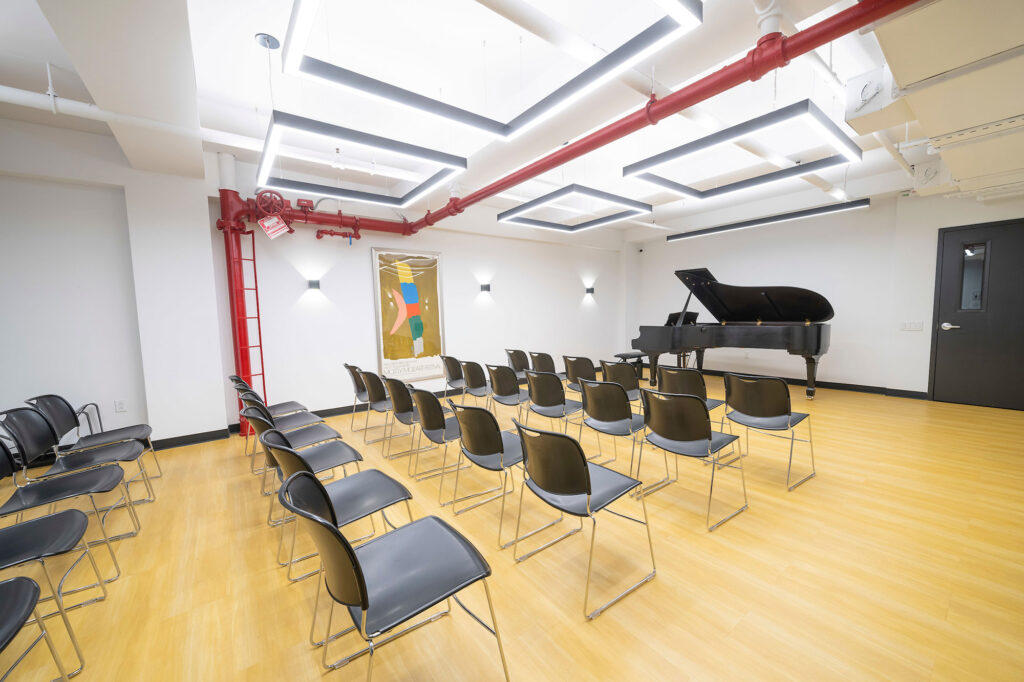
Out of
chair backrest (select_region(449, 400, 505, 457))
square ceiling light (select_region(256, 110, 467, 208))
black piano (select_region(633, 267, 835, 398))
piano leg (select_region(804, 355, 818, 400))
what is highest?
square ceiling light (select_region(256, 110, 467, 208))

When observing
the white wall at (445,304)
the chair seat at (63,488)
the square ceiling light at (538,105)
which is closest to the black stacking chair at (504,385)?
the square ceiling light at (538,105)

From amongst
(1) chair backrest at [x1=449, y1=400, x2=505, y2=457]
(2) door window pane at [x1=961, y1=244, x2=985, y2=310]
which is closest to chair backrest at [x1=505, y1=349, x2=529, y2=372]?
(1) chair backrest at [x1=449, y1=400, x2=505, y2=457]

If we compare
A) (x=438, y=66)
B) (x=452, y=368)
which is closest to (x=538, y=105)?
(x=438, y=66)

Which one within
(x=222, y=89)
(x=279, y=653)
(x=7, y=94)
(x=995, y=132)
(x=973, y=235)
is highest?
(x=222, y=89)

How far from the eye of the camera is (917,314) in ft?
19.3

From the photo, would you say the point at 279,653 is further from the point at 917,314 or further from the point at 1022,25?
the point at 917,314

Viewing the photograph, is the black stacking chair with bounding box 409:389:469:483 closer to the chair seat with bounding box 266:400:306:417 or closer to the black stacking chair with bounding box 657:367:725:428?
the chair seat with bounding box 266:400:306:417

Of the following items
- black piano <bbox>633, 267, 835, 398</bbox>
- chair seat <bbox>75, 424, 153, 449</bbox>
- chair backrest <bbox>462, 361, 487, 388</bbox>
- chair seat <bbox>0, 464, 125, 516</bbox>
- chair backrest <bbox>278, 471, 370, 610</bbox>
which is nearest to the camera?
chair backrest <bbox>278, 471, 370, 610</bbox>

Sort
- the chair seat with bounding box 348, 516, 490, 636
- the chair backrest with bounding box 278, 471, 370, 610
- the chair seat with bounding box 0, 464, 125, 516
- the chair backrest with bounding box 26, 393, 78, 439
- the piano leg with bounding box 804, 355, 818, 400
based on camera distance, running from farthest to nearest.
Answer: the piano leg with bounding box 804, 355, 818, 400
the chair backrest with bounding box 26, 393, 78, 439
the chair seat with bounding box 0, 464, 125, 516
the chair seat with bounding box 348, 516, 490, 636
the chair backrest with bounding box 278, 471, 370, 610

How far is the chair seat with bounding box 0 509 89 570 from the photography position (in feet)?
5.35

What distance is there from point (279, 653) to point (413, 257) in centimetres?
545

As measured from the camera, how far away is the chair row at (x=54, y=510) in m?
1.44

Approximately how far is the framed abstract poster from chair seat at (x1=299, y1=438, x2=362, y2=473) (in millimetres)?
3217

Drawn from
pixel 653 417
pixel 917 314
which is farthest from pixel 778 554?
pixel 917 314
